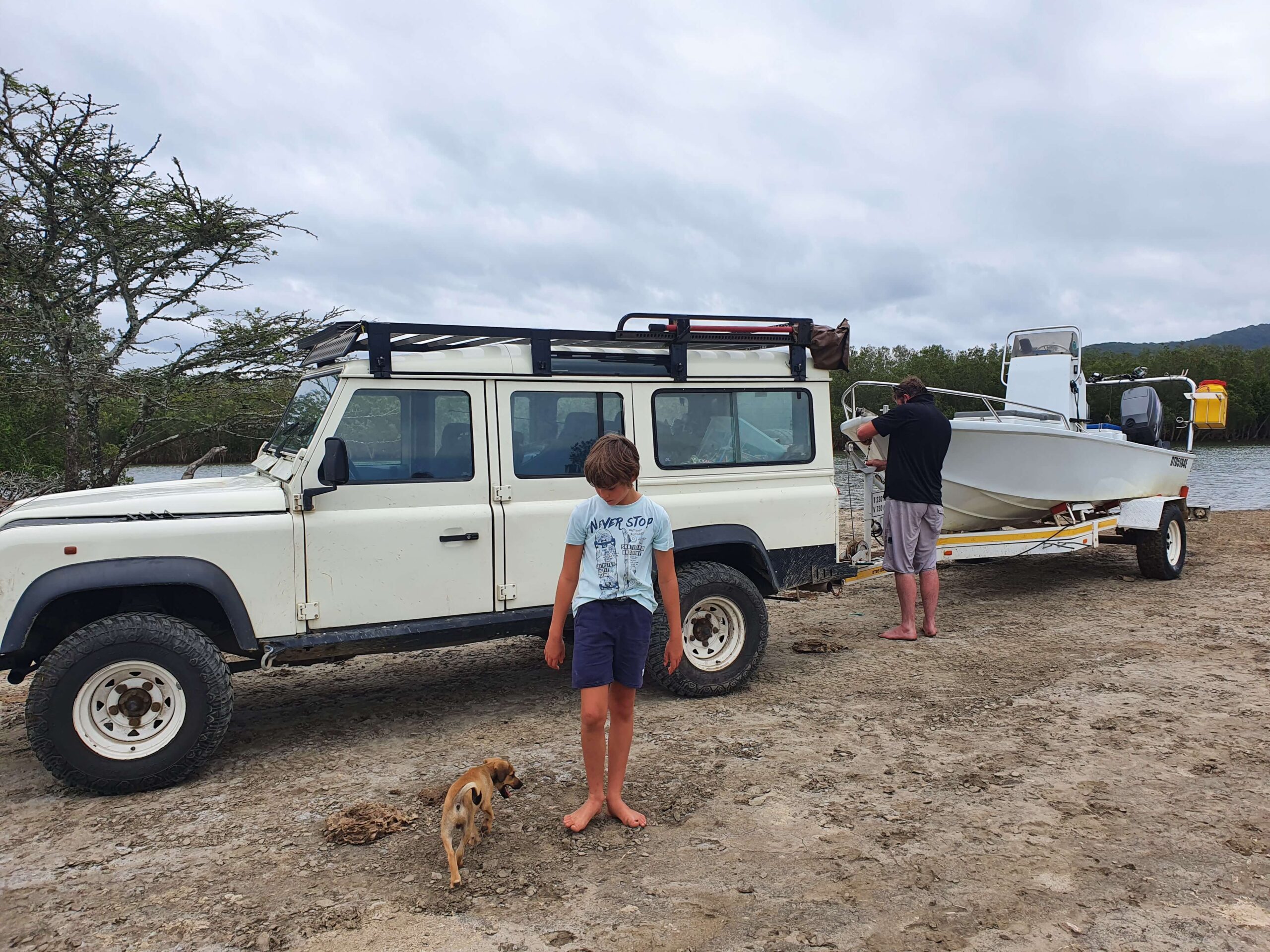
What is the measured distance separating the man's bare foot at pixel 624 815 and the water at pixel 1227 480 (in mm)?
4253

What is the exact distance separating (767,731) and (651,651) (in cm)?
86

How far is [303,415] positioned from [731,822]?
3.30 m

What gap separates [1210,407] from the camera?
1112 centimetres

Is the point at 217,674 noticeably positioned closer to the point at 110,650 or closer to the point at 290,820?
the point at 110,650

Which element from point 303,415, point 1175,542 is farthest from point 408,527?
point 1175,542

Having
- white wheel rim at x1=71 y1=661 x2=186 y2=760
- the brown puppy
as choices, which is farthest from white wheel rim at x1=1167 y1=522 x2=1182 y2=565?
white wheel rim at x1=71 y1=661 x2=186 y2=760

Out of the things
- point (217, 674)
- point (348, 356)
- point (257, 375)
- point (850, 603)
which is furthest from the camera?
point (257, 375)

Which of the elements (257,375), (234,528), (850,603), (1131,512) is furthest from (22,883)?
(1131,512)

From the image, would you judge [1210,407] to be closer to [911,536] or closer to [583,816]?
[911,536]

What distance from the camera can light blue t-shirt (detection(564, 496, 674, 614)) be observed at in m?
3.65

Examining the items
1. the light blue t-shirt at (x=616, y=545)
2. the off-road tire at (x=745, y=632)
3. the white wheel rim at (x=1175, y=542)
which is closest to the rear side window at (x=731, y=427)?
the off-road tire at (x=745, y=632)

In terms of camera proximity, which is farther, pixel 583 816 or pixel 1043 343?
pixel 1043 343

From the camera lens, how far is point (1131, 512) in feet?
31.0

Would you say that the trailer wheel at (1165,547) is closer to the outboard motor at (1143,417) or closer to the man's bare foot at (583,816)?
the outboard motor at (1143,417)
